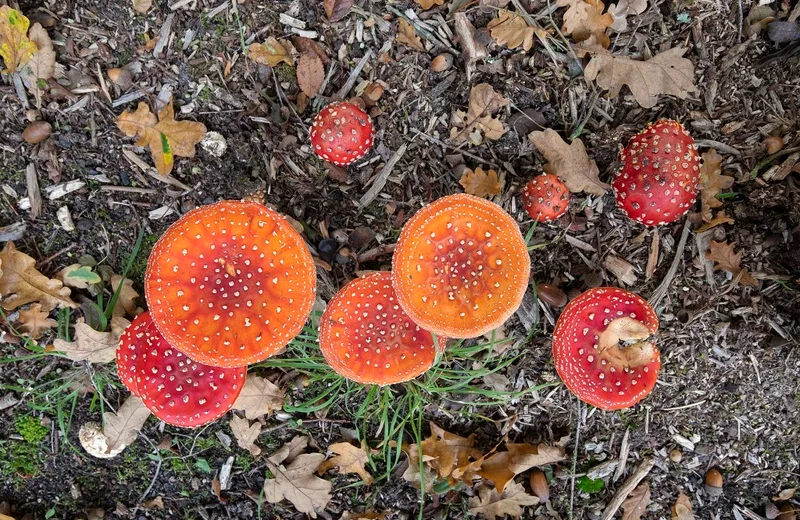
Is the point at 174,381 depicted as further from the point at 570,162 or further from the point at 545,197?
the point at 570,162

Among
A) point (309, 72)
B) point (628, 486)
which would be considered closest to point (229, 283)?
point (309, 72)

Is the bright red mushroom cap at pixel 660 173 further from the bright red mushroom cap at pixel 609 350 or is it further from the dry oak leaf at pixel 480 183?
the dry oak leaf at pixel 480 183

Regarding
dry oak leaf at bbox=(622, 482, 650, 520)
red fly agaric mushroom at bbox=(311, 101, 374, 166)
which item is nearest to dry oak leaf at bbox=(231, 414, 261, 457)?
red fly agaric mushroom at bbox=(311, 101, 374, 166)

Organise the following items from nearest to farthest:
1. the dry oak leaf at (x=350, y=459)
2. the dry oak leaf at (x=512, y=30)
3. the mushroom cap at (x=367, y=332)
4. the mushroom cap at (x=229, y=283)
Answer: the mushroom cap at (x=229, y=283) → the mushroom cap at (x=367, y=332) → the dry oak leaf at (x=512, y=30) → the dry oak leaf at (x=350, y=459)

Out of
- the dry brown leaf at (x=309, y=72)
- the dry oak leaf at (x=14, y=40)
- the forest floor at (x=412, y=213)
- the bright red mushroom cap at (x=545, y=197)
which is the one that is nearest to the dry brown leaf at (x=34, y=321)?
the forest floor at (x=412, y=213)

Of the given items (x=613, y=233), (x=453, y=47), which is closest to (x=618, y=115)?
(x=613, y=233)
